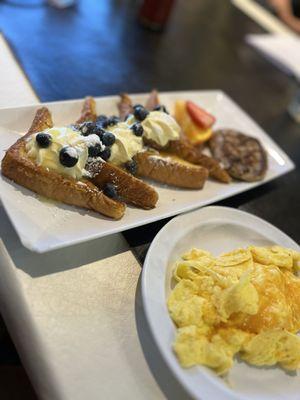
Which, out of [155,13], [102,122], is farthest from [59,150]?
[155,13]

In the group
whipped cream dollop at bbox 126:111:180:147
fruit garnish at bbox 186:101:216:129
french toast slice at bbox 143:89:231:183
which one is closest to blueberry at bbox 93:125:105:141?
whipped cream dollop at bbox 126:111:180:147

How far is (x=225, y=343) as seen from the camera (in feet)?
3.88

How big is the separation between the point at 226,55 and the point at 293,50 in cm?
54

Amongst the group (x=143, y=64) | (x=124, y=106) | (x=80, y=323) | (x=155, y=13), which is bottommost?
(x=80, y=323)

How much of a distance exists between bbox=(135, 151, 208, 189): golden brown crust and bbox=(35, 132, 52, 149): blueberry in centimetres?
39

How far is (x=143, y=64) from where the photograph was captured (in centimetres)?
→ 275

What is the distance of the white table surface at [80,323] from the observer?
3.62ft

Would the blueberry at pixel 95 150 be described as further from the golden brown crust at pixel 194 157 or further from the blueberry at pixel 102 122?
the golden brown crust at pixel 194 157

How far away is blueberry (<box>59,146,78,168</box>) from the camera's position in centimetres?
136

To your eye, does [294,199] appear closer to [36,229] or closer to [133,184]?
[133,184]

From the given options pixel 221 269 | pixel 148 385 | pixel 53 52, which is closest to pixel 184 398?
pixel 148 385

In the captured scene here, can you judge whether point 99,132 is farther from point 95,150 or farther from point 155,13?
point 155,13

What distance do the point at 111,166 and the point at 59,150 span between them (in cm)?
20

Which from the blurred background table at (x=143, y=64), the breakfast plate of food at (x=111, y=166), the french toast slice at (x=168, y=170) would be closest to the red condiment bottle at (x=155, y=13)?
the blurred background table at (x=143, y=64)
